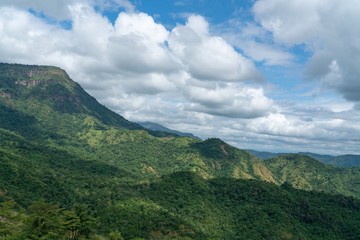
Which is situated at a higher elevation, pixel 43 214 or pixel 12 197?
pixel 43 214

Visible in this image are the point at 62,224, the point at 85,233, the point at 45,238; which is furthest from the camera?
the point at 85,233

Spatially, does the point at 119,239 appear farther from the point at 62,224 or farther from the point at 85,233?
the point at 62,224

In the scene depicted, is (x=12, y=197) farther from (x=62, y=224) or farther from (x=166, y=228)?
(x=62, y=224)

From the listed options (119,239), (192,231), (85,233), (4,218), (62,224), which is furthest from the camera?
(192,231)

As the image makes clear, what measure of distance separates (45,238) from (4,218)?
60110 millimetres

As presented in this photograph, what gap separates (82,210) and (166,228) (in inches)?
3236

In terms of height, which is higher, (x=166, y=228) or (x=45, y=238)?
(x=45, y=238)

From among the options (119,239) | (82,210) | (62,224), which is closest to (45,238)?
(62,224)

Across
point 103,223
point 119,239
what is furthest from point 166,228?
point 119,239

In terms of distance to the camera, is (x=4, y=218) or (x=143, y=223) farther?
(x=143, y=223)

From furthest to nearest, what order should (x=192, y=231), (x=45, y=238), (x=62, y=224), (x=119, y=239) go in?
(x=192, y=231), (x=119, y=239), (x=62, y=224), (x=45, y=238)

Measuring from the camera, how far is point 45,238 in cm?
9906

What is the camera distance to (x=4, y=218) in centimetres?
14850

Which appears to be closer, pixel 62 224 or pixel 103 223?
pixel 62 224
